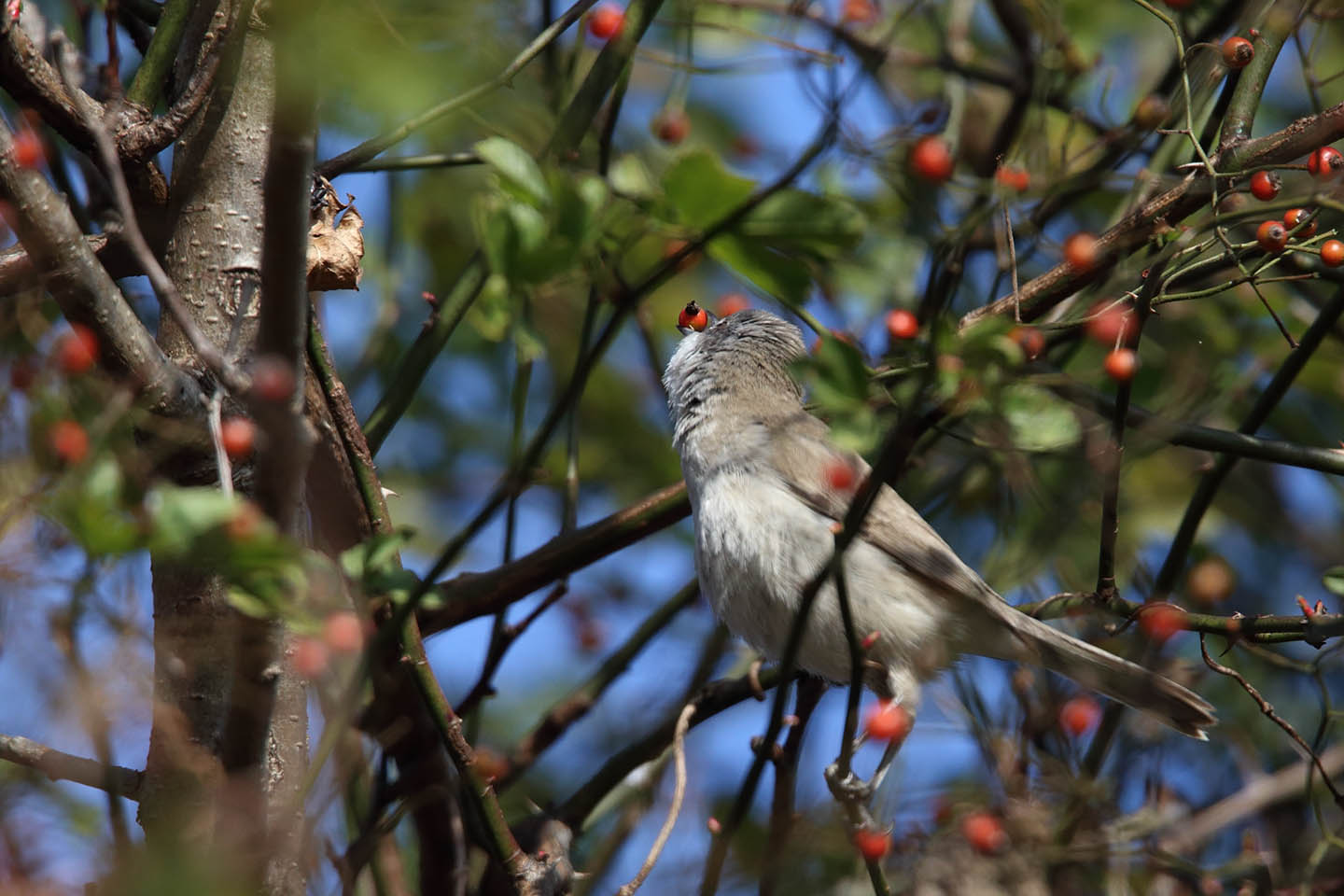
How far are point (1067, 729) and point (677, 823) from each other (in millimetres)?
1151

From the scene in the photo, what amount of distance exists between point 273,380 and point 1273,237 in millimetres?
2256

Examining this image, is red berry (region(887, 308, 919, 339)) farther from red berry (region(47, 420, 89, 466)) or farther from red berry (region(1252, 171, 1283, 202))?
red berry (region(47, 420, 89, 466))

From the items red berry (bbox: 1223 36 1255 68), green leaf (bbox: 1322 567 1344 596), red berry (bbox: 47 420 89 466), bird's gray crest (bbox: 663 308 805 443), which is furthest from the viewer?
bird's gray crest (bbox: 663 308 805 443)

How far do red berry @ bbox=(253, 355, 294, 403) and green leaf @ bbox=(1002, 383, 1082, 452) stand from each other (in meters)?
1.13

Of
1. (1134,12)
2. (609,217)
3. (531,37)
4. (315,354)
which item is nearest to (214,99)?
(315,354)

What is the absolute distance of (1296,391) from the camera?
18.0 ft

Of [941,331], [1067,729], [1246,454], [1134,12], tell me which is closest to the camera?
[941,331]

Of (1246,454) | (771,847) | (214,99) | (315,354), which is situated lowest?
(771,847)

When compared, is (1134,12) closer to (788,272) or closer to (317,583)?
(788,272)

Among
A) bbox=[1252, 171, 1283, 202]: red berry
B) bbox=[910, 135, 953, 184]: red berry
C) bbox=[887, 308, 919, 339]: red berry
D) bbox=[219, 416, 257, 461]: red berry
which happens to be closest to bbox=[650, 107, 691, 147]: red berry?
bbox=[910, 135, 953, 184]: red berry

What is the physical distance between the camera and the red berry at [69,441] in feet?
6.47

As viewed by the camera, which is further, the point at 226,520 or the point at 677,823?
the point at 677,823

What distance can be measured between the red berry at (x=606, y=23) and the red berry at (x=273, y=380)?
2.00 meters

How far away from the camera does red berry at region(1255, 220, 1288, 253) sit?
9.34ft
